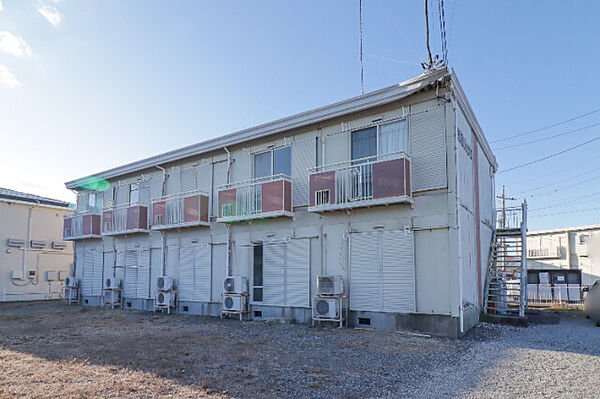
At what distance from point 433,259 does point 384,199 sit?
6.17 feet

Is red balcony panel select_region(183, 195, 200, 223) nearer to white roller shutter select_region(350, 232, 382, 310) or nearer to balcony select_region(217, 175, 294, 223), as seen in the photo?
balcony select_region(217, 175, 294, 223)

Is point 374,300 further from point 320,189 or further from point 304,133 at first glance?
point 304,133

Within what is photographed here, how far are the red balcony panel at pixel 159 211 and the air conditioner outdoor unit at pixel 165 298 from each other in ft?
8.61

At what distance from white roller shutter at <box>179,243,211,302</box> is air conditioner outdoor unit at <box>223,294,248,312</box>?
1429mm

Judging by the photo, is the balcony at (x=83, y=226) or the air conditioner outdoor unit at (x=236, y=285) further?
the balcony at (x=83, y=226)

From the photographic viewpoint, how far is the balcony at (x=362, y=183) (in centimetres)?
1079

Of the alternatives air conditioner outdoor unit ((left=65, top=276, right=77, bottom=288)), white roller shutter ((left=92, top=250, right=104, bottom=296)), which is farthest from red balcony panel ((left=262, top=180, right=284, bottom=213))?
air conditioner outdoor unit ((left=65, top=276, right=77, bottom=288))

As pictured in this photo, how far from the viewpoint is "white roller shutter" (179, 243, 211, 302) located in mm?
15305

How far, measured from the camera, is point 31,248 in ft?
78.3

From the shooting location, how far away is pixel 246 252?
14320 millimetres

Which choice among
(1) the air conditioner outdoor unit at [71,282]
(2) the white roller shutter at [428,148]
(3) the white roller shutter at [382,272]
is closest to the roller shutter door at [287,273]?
(3) the white roller shutter at [382,272]

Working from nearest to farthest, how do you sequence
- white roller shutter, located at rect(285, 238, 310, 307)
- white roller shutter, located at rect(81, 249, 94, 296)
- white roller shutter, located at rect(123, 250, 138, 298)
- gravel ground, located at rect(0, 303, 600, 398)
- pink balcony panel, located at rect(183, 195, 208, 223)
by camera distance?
gravel ground, located at rect(0, 303, 600, 398)
white roller shutter, located at rect(285, 238, 310, 307)
pink balcony panel, located at rect(183, 195, 208, 223)
white roller shutter, located at rect(123, 250, 138, 298)
white roller shutter, located at rect(81, 249, 94, 296)

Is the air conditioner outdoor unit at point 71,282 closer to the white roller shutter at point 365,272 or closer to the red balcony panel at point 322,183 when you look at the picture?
the red balcony panel at point 322,183

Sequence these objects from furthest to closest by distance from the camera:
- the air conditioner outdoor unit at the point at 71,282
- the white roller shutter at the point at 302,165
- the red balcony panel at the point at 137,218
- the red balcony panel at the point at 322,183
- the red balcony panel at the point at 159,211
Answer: the air conditioner outdoor unit at the point at 71,282 → the red balcony panel at the point at 137,218 → the red balcony panel at the point at 159,211 → the white roller shutter at the point at 302,165 → the red balcony panel at the point at 322,183
